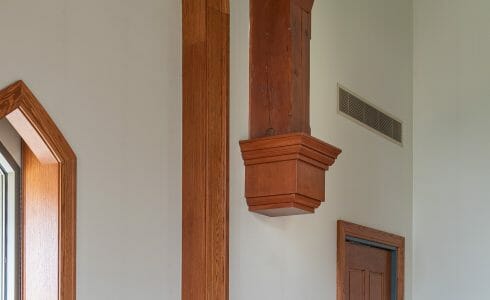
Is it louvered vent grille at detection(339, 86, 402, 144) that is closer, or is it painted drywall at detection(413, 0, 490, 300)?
louvered vent grille at detection(339, 86, 402, 144)

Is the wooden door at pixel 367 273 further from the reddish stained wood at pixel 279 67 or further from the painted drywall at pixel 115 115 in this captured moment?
the painted drywall at pixel 115 115

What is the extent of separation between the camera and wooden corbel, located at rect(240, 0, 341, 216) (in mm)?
3652

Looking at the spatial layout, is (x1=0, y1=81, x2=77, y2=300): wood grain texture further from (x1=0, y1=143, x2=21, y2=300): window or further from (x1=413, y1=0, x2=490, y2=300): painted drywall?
(x1=413, y1=0, x2=490, y2=300): painted drywall

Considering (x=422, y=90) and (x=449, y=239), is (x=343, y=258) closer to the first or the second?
(x=449, y=239)

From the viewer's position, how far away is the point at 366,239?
16.2ft

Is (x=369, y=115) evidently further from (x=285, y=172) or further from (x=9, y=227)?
(x=9, y=227)

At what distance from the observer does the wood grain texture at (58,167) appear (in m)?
2.95

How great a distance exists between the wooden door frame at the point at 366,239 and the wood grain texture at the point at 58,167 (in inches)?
77.9

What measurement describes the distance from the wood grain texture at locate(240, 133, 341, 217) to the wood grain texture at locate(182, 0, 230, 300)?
0.63 feet

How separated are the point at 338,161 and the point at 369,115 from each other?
62 centimetres

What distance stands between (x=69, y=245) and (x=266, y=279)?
1.21 metres

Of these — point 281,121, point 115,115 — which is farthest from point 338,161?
point 115,115

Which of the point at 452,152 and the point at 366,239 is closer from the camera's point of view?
the point at 366,239

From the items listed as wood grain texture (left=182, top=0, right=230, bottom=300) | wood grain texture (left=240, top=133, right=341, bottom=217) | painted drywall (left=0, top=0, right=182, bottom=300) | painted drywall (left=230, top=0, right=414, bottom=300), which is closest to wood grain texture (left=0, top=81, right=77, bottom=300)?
painted drywall (left=0, top=0, right=182, bottom=300)
